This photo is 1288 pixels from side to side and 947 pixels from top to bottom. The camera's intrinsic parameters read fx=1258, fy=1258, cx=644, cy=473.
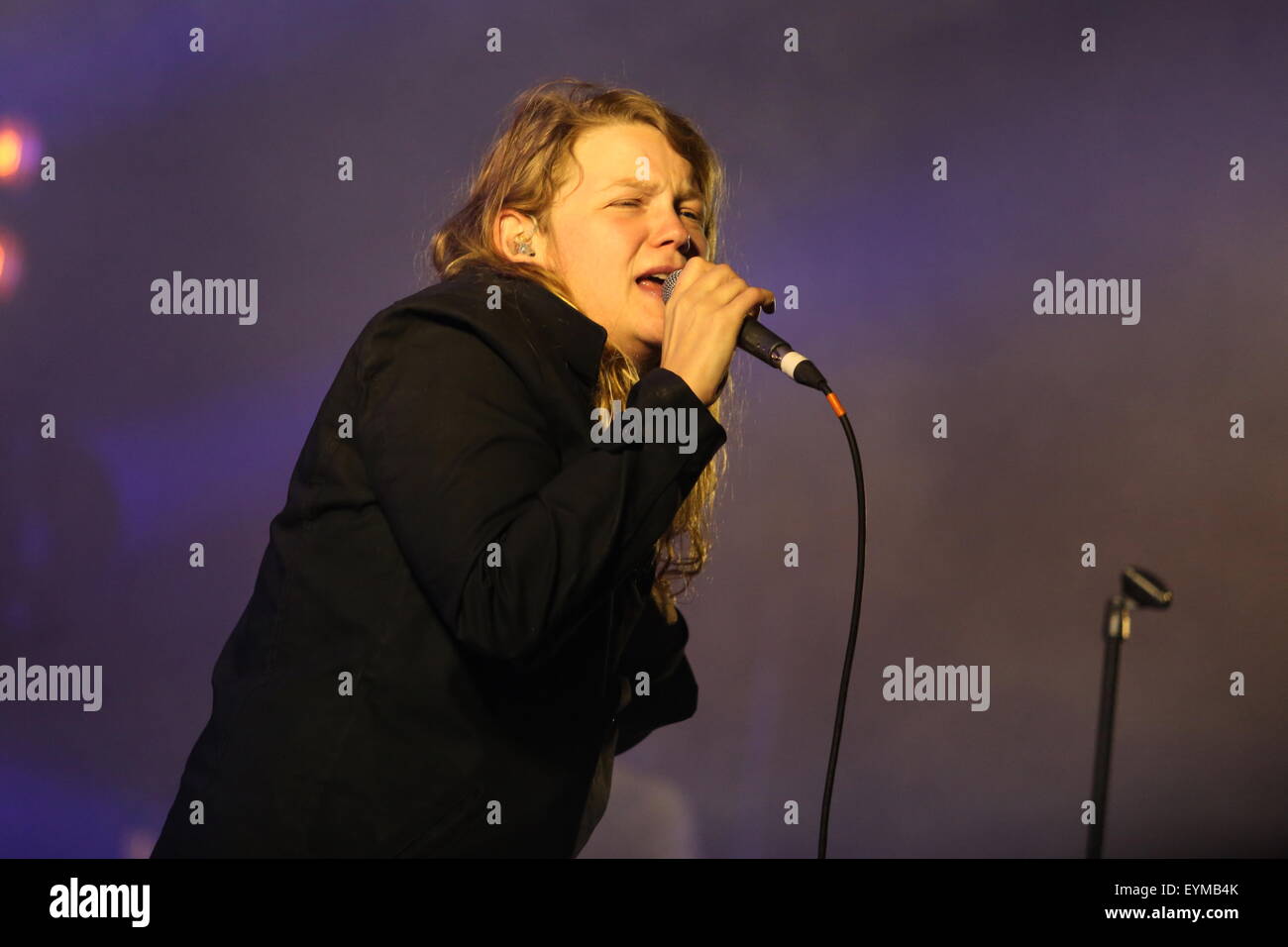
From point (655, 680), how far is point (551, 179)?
69 centimetres

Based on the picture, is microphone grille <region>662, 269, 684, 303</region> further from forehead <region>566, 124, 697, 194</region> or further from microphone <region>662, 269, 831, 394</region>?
forehead <region>566, 124, 697, 194</region>

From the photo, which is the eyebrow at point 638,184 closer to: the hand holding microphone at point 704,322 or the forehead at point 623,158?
the forehead at point 623,158

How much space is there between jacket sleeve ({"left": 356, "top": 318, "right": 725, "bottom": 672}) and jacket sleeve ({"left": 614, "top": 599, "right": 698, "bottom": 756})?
0.53 meters

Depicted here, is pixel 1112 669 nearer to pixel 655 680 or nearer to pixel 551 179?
pixel 655 680

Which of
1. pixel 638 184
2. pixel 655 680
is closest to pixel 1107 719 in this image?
pixel 655 680

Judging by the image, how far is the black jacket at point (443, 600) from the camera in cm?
114

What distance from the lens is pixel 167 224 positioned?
88.1 inches

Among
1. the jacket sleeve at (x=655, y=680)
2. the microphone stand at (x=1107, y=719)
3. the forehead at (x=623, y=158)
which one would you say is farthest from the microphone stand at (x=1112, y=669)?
the forehead at (x=623, y=158)

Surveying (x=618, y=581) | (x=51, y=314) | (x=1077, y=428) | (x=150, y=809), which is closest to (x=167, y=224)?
(x=51, y=314)

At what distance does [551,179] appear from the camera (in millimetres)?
1604

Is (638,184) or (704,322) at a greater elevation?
(638,184)

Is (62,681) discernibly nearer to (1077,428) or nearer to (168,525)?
(168,525)

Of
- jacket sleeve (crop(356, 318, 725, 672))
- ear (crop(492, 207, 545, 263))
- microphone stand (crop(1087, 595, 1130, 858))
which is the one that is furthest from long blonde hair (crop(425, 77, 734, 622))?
microphone stand (crop(1087, 595, 1130, 858))

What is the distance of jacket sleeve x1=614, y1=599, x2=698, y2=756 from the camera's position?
1.70 metres
